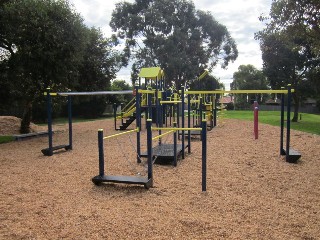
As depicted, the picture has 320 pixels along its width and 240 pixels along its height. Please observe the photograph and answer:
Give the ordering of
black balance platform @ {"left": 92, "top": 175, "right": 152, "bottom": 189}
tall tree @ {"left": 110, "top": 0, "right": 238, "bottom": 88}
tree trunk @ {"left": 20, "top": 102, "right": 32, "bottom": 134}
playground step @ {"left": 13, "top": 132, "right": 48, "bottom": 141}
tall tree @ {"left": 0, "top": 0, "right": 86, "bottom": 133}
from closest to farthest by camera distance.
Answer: black balance platform @ {"left": 92, "top": 175, "right": 152, "bottom": 189}
tall tree @ {"left": 0, "top": 0, "right": 86, "bottom": 133}
playground step @ {"left": 13, "top": 132, "right": 48, "bottom": 141}
tree trunk @ {"left": 20, "top": 102, "right": 32, "bottom": 134}
tall tree @ {"left": 110, "top": 0, "right": 238, "bottom": 88}

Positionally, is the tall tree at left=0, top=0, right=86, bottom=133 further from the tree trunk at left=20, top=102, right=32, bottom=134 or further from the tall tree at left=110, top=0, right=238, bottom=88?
the tall tree at left=110, top=0, right=238, bottom=88

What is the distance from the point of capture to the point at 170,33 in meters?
31.4

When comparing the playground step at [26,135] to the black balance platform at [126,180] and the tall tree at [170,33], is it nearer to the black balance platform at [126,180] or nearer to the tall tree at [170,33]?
the black balance platform at [126,180]

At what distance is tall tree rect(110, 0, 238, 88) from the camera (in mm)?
30391

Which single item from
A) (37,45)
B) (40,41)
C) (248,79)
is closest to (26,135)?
(37,45)

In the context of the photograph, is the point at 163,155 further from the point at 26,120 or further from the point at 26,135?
the point at 26,120

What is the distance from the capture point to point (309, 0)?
877cm

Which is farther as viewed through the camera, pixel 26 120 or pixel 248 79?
pixel 248 79

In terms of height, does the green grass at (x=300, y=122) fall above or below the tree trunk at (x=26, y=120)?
below

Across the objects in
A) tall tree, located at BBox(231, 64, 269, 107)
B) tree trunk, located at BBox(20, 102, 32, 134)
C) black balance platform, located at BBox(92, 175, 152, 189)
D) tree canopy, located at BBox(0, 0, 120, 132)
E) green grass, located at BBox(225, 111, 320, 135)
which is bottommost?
green grass, located at BBox(225, 111, 320, 135)

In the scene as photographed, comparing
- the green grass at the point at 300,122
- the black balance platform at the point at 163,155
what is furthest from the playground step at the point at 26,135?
the green grass at the point at 300,122

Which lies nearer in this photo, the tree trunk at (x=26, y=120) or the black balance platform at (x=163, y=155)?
the black balance platform at (x=163, y=155)

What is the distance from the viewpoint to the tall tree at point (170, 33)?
30.4 meters

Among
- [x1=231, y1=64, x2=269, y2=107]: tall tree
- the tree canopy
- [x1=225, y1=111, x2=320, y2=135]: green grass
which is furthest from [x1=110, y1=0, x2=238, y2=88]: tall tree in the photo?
[x1=231, y1=64, x2=269, y2=107]: tall tree
